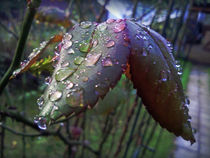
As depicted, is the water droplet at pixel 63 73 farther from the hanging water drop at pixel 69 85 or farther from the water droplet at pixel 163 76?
the water droplet at pixel 163 76

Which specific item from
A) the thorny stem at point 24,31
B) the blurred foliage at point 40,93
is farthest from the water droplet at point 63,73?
the blurred foliage at point 40,93

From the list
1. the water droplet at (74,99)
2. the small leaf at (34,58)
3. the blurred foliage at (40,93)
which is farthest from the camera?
the blurred foliage at (40,93)

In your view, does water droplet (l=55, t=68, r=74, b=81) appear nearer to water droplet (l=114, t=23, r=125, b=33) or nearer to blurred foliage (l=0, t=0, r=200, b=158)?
water droplet (l=114, t=23, r=125, b=33)

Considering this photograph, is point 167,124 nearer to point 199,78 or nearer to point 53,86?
point 53,86

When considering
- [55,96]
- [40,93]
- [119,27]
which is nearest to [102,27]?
[119,27]

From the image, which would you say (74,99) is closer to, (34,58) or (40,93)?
(34,58)

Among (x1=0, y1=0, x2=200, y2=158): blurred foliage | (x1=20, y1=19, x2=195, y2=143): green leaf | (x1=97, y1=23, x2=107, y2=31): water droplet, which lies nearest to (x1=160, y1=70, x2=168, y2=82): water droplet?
(x1=20, y1=19, x2=195, y2=143): green leaf

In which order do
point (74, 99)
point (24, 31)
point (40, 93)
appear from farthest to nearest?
point (40, 93) → point (24, 31) → point (74, 99)
